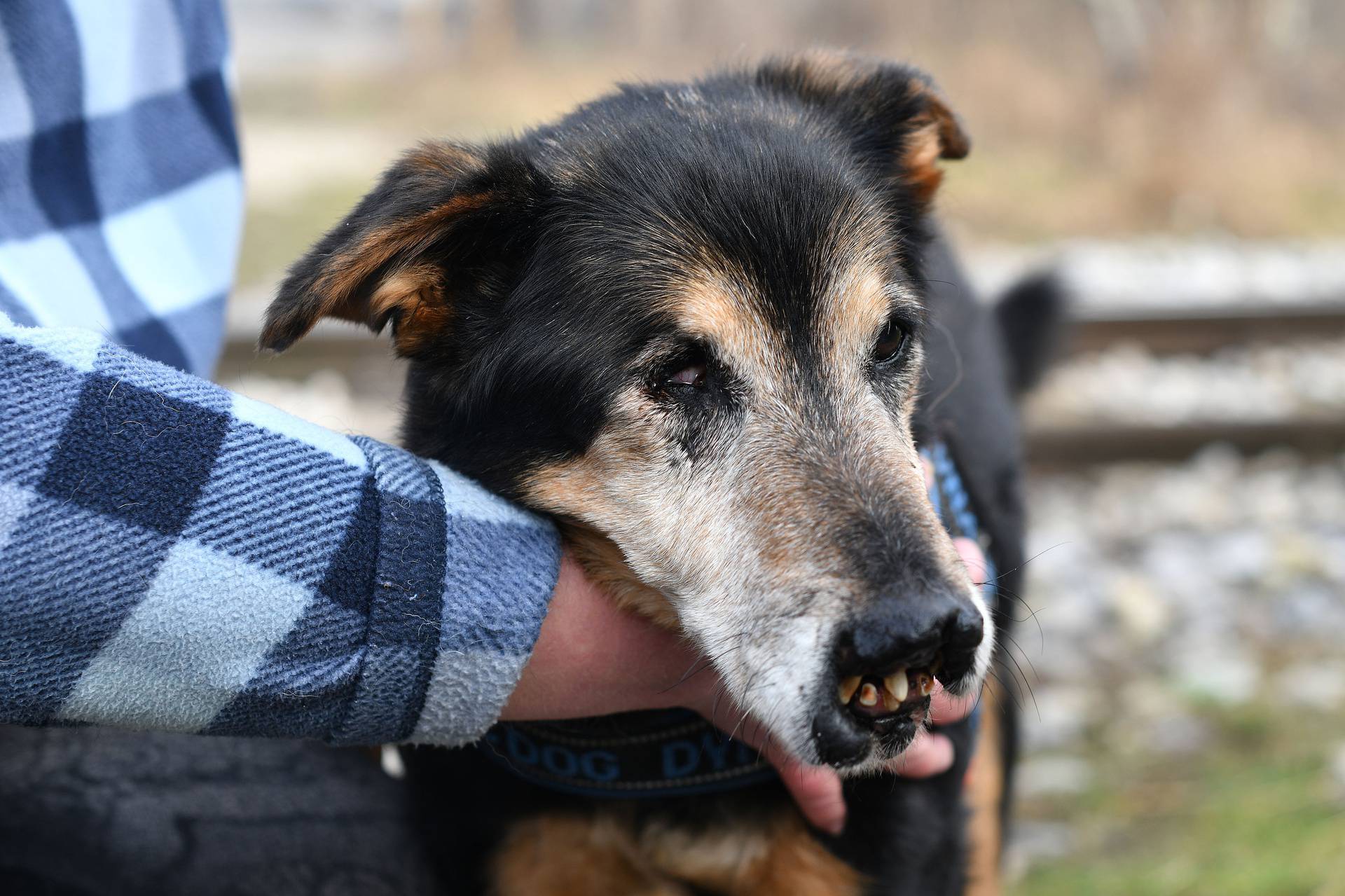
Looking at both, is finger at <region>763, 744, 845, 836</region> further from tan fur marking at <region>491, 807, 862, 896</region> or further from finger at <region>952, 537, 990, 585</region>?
finger at <region>952, 537, 990, 585</region>

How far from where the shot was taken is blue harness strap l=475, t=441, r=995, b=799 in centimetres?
196

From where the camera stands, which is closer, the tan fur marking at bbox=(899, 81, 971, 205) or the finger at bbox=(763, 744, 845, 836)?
the finger at bbox=(763, 744, 845, 836)

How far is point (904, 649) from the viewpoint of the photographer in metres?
1.56

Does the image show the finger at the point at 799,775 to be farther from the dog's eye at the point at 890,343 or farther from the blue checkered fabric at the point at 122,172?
the blue checkered fabric at the point at 122,172

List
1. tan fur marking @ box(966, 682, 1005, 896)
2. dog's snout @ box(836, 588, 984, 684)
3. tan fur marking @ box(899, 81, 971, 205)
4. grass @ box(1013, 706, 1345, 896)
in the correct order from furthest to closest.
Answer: grass @ box(1013, 706, 1345, 896), tan fur marking @ box(966, 682, 1005, 896), tan fur marking @ box(899, 81, 971, 205), dog's snout @ box(836, 588, 984, 684)

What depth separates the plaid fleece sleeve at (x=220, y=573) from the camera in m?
1.44

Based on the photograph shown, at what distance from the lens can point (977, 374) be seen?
288 centimetres

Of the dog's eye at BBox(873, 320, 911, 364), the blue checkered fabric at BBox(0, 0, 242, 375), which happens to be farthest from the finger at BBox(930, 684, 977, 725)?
the blue checkered fabric at BBox(0, 0, 242, 375)

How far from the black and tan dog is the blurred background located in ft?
2.01

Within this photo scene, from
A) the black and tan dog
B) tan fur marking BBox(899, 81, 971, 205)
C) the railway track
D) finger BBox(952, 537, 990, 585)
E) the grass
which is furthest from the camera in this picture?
the railway track

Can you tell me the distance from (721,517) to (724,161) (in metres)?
0.56

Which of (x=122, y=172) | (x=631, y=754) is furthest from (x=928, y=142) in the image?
(x=122, y=172)

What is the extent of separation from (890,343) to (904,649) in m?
0.64

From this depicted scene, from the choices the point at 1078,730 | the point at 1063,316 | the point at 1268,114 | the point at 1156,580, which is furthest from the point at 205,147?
the point at 1268,114
